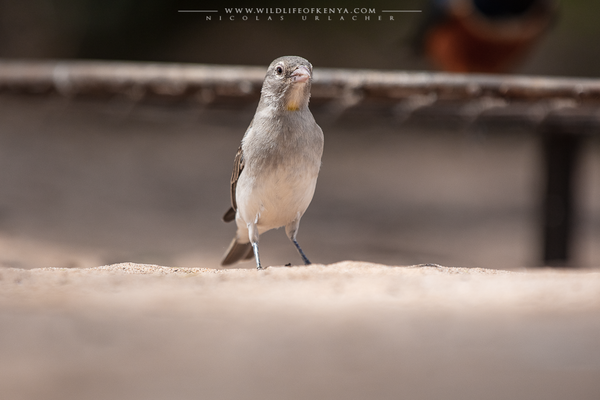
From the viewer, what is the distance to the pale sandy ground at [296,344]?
112 centimetres

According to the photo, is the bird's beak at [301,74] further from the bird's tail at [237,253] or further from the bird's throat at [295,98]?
the bird's tail at [237,253]

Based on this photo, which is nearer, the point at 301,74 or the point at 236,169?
the point at 301,74

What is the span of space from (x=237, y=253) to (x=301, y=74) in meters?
1.42

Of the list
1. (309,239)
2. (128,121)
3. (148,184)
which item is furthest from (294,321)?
(128,121)

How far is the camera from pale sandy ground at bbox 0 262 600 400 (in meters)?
1.12

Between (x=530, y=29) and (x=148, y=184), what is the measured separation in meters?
5.33

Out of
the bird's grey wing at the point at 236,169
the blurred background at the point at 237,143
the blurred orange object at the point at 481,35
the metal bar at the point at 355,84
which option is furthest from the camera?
the blurred orange object at the point at 481,35

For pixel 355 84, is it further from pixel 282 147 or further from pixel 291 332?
pixel 291 332

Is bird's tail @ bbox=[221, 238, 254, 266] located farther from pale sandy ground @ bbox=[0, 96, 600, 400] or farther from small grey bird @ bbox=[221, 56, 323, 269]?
pale sandy ground @ bbox=[0, 96, 600, 400]

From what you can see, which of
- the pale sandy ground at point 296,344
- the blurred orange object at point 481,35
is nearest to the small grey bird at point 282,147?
the pale sandy ground at point 296,344

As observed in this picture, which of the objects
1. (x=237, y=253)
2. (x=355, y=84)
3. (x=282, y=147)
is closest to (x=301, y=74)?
(x=282, y=147)

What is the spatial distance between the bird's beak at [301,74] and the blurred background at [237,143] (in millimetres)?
1840

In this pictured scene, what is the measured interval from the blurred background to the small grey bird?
56.2 inches

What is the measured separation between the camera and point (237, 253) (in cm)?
355
